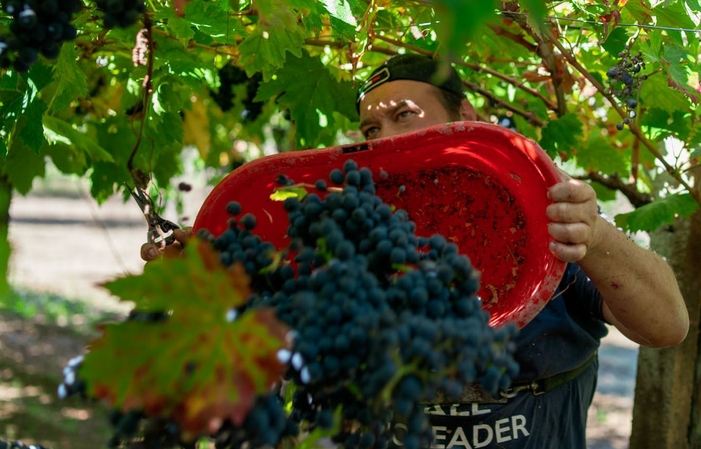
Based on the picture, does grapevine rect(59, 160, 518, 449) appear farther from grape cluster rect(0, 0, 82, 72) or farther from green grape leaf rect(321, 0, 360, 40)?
green grape leaf rect(321, 0, 360, 40)

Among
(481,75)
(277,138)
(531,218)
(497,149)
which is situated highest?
(277,138)

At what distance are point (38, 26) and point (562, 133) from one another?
1.55m

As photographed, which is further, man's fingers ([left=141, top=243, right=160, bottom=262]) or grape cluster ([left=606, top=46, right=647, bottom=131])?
grape cluster ([left=606, top=46, right=647, bottom=131])

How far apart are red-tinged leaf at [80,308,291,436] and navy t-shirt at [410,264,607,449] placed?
102cm

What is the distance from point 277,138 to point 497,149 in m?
3.19

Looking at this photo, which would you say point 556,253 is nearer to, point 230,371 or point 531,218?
point 531,218

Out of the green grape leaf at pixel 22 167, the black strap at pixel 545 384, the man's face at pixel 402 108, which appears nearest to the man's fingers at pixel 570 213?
the black strap at pixel 545 384

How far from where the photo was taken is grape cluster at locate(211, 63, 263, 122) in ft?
8.30

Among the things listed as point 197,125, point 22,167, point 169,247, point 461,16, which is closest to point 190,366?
point 461,16

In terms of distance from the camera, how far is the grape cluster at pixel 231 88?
2.53 metres

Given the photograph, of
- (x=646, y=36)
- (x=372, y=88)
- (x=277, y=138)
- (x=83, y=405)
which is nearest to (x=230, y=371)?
(x=372, y=88)

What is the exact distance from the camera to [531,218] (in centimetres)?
139

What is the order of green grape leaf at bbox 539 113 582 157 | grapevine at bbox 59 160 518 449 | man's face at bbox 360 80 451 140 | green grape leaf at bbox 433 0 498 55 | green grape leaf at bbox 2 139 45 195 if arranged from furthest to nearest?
green grape leaf at bbox 2 139 45 195, green grape leaf at bbox 539 113 582 157, man's face at bbox 360 80 451 140, grapevine at bbox 59 160 518 449, green grape leaf at bbox 433 0 498 55

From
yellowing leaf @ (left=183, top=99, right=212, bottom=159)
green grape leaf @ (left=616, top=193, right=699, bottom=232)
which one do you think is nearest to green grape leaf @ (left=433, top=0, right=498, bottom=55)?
green grape leaf @ (left=616, top=193, right=699, bottom=232)
